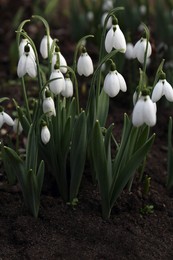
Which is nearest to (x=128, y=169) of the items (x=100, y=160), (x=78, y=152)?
(x=100, y=160)

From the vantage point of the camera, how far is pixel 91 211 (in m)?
3.03

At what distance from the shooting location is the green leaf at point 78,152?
278cm

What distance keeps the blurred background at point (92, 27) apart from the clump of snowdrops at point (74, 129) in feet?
2.73

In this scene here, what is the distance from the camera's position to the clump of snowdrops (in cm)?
267

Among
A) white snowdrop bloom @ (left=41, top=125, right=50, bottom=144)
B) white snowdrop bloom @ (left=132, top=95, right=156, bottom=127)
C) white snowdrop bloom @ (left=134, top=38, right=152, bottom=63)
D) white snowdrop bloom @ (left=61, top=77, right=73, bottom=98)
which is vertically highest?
white snowdrop bloom @ (left=134, top=38, right=152, bottom=63)

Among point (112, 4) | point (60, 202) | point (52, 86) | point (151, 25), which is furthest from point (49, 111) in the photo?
point (151, 25)

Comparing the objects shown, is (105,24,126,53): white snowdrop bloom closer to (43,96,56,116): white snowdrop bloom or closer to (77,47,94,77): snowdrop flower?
(77,47,94,77): snowdrop flower

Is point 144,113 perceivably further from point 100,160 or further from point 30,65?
point 30,65

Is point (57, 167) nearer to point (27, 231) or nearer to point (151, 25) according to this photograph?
point (27, 231)

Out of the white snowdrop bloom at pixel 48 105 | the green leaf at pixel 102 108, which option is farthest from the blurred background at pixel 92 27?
the white snowdrop bloom at pixel 48 105

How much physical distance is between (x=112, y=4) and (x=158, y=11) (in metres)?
0.38

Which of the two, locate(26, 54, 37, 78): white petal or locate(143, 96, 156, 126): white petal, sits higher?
locate(26, 54, 37, 78): white petal

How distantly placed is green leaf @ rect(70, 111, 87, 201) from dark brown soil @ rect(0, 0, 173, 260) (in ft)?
0.49

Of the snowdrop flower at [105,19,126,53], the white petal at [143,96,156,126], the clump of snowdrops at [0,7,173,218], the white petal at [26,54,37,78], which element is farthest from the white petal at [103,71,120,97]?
the white petal at [26,54,37,78]
